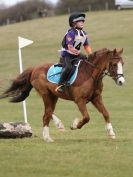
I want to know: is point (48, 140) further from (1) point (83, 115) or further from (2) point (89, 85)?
(2) point (89, 85)

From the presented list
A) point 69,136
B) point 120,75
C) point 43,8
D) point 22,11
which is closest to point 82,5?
point 43,8

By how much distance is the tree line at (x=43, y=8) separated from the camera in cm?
9962

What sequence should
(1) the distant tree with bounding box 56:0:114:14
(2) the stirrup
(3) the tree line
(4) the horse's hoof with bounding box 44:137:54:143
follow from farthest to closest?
(3) the tree line → (1) the distant tree with bounding box 56:0:114:14 → (2) the stirrup → (4) the horse's hoof with bounding box 44:137:54:143

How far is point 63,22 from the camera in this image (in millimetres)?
76875

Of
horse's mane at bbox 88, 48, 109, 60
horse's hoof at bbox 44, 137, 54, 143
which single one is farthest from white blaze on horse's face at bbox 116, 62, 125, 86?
horse's hoof at bbox 44, 137, 54, 143

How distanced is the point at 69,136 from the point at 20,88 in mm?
1681

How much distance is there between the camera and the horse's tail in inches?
637

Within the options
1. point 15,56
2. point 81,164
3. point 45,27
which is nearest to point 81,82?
point 81,164

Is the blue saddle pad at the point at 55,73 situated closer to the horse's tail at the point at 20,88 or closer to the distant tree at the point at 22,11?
the horse's tail at the point at 20,88

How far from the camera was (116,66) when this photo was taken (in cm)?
1417

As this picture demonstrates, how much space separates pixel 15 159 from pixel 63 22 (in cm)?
6599

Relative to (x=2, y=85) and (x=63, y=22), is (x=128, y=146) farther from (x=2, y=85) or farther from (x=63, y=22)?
(x=63, y=22)

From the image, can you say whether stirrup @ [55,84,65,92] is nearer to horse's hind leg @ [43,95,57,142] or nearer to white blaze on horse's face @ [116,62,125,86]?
horse's hind leg @ [43,95,57,142]

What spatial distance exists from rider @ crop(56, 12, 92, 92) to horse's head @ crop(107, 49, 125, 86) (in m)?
0.87
